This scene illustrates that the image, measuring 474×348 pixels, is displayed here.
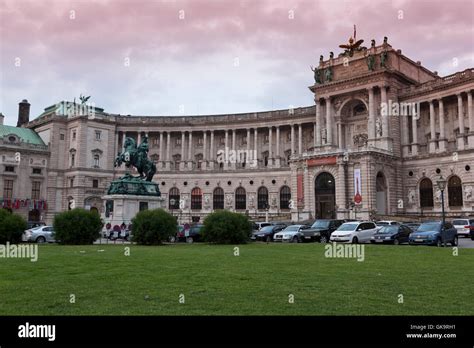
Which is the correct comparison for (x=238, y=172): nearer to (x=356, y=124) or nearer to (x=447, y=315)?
(x=356, y=124)

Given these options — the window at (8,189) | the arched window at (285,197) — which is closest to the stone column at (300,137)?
the arched window at (285,197)

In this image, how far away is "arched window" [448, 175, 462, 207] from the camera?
60.8 m

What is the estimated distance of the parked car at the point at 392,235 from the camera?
113 ft

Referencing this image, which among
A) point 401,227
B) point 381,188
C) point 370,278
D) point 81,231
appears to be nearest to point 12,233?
point 81,231

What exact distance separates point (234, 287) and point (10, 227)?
933 inches

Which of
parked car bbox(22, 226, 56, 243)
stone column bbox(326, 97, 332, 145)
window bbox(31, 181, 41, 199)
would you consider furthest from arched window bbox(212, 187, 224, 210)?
parked car bbox(22, 226, 56, 243)

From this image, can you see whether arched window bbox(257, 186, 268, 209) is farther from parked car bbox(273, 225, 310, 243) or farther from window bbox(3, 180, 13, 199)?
window bbox(3, 180, 13, 199)

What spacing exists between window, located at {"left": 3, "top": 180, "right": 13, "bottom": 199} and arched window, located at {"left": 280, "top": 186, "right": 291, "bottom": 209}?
46305 mm

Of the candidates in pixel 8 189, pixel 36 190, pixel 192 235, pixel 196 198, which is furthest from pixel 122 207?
pixel 36 190

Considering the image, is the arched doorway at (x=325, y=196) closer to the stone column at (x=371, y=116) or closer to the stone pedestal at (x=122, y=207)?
the stone column at (x=371, y=116)

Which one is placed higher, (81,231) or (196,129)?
(196,129)

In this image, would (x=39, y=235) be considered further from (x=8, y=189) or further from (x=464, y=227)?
(x=8, y=189)
